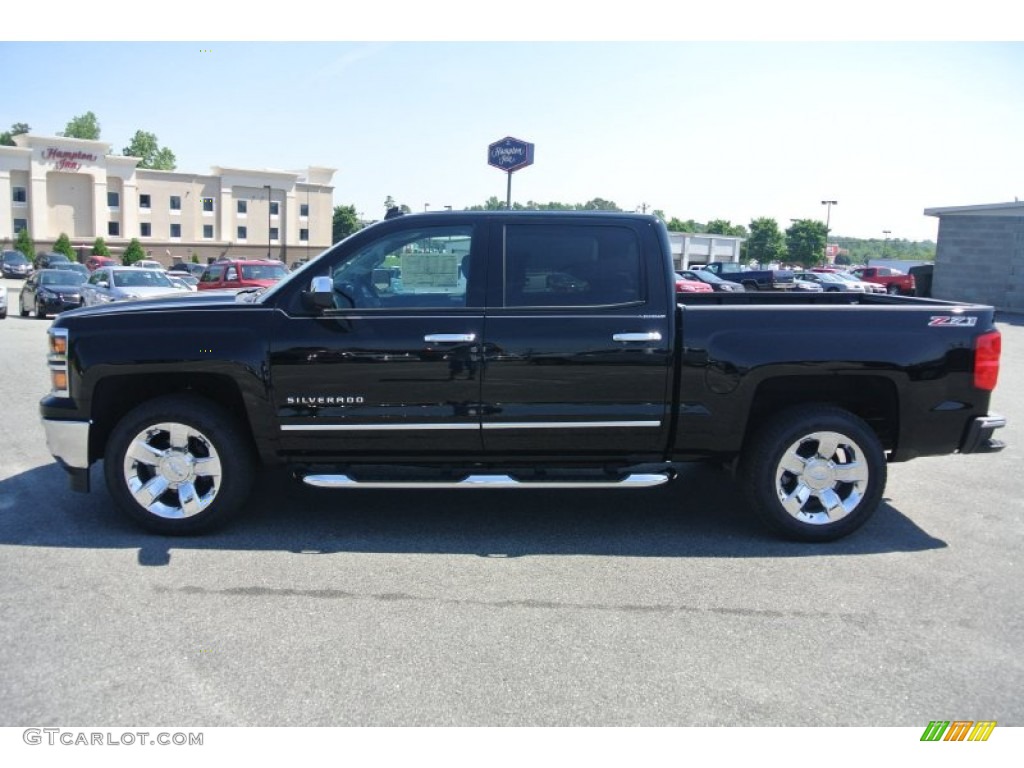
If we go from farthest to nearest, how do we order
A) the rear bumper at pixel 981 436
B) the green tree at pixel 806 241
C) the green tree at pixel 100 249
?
1. the green tree at pixel 806 241
2. the green tree at pixel 100 249
3. the rear bumper at pixel 981 436

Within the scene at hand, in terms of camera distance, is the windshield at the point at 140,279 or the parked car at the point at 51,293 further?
the parked car at the point at 51,293

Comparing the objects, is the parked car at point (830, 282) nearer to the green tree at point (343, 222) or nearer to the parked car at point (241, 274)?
the parked car at point (241, 274)

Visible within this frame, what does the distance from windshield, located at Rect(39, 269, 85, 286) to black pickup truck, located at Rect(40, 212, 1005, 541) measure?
19.3 metres

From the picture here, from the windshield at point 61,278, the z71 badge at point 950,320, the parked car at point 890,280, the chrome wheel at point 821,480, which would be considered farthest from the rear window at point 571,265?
the parked car at point 890,280

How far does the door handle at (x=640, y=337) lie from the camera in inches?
198

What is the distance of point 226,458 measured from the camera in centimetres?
509

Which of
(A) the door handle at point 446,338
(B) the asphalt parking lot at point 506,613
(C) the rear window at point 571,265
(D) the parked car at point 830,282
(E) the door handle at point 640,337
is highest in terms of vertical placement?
(D) the parked car at point 830,282

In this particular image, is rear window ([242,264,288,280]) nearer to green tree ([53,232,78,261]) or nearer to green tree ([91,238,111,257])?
green tree ([53,232,78,261])

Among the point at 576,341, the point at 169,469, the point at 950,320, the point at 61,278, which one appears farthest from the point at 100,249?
the point at 950,320

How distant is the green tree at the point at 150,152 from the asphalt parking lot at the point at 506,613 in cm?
12768

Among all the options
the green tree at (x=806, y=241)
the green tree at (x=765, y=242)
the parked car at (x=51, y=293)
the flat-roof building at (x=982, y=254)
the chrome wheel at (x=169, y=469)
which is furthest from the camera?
the green tree at (x=765, y=242)

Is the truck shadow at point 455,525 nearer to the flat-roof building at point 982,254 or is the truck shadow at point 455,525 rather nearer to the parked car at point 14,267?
the flat-roof building at point 982,254

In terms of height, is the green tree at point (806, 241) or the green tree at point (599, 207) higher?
the green tree at point (806, 241)
